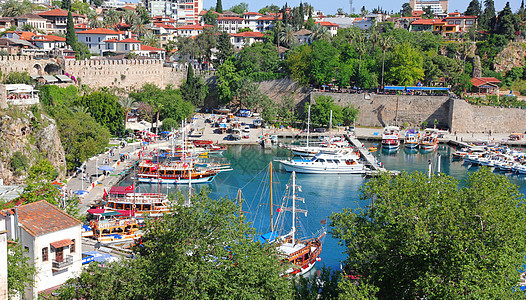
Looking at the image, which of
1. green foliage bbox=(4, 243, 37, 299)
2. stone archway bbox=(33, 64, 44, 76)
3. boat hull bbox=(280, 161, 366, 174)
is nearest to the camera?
green foliage bbox=(4, 243, 37, 299)

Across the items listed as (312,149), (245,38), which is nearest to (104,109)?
(312,149)

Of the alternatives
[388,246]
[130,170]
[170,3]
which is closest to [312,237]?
[388,246]

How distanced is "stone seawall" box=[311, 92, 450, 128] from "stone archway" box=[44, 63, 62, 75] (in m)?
23.3

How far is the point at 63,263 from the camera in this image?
20.6m

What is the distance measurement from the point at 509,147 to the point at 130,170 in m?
31.6

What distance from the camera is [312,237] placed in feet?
104

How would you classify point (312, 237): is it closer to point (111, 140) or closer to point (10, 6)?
point (111, 140)

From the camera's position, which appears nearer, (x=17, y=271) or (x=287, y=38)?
(x=17, y=271)

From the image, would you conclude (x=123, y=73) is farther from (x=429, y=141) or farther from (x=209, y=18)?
(x=209, y=18)

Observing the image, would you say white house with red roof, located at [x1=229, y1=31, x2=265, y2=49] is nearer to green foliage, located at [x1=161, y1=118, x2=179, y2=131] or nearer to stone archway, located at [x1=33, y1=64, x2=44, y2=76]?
green foliage, located at [x1=161, y1=118, x2=179, y2=131]

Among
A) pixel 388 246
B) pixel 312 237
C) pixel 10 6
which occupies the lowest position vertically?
pixel 312 237

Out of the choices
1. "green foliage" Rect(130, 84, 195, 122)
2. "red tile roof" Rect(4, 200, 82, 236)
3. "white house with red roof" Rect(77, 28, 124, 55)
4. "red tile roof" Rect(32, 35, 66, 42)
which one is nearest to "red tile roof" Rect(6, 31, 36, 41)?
"red tile roof" Rect(32, 35, 66, 42)

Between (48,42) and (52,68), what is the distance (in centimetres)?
1048

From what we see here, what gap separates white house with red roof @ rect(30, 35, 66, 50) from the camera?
2440 inches
